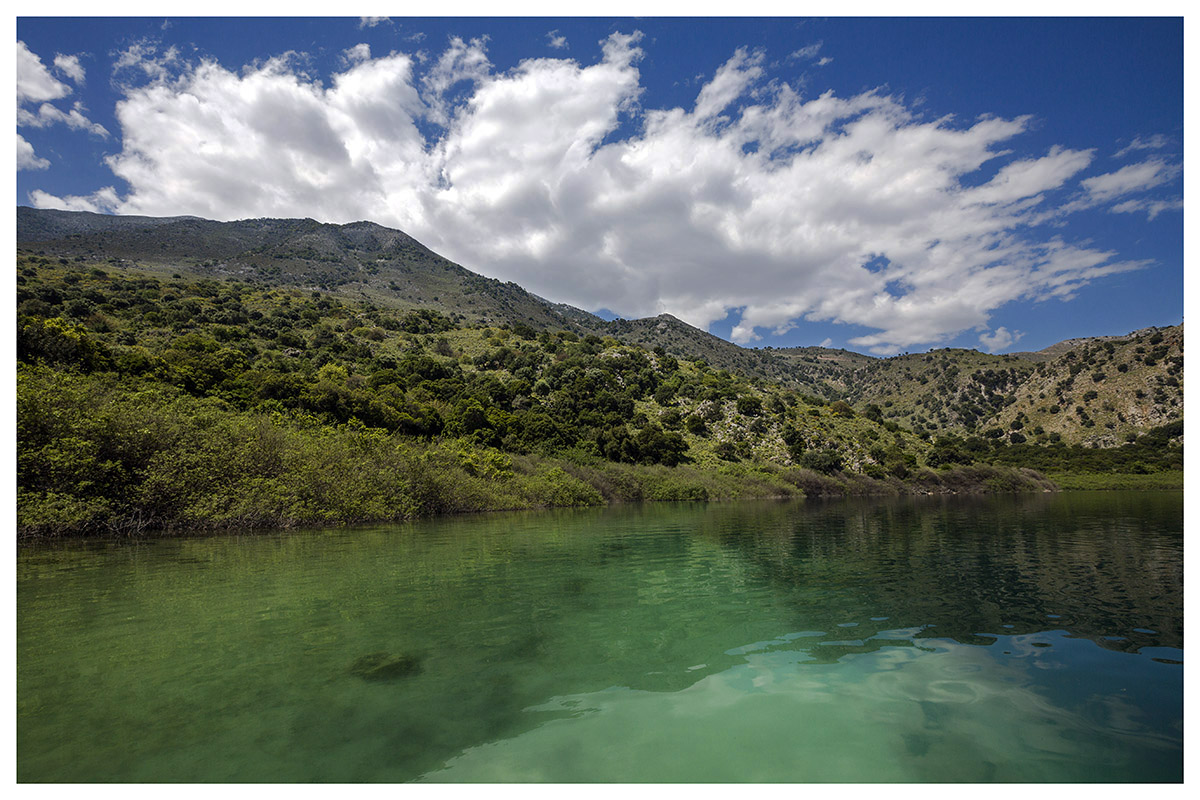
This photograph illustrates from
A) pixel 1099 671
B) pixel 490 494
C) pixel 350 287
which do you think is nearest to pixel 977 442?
pixel 490 494

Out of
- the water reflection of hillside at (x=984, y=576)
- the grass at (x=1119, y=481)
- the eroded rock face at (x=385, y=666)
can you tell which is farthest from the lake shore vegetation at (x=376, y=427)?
the water reflection of hillside at (x=984, y=576)

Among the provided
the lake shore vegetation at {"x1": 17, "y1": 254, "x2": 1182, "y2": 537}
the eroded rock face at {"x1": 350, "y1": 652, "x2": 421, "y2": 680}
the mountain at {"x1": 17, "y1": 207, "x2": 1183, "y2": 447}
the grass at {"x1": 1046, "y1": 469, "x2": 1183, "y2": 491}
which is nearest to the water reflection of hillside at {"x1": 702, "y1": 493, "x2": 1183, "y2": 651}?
the eroded rock face at {"x1": 350, "y1": 652, "x2": 421, "y2": 680}

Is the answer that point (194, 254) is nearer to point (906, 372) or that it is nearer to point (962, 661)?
point (962, 661)

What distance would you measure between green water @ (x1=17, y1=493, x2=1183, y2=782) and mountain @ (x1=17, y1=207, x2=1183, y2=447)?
90.5m

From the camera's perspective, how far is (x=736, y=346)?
621 ft

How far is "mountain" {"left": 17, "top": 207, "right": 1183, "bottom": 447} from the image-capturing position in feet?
337

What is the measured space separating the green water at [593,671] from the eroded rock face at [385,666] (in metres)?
0.04

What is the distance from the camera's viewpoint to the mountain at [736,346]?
103m

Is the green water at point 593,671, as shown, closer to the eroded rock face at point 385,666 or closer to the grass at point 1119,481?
the eroded rock face at point 385,666

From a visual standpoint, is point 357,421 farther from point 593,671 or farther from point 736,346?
point 736,346

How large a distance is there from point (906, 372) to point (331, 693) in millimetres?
176285

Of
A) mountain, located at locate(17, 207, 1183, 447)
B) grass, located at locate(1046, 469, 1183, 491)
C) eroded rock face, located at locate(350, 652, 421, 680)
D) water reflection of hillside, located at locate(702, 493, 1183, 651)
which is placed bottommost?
grass, located at locate(1046, 469, 1183, 491)

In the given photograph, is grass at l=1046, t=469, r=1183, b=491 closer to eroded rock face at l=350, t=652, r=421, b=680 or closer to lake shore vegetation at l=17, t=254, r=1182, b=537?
lake shore vegetation at l=17, t=254, r=1182, b=537
